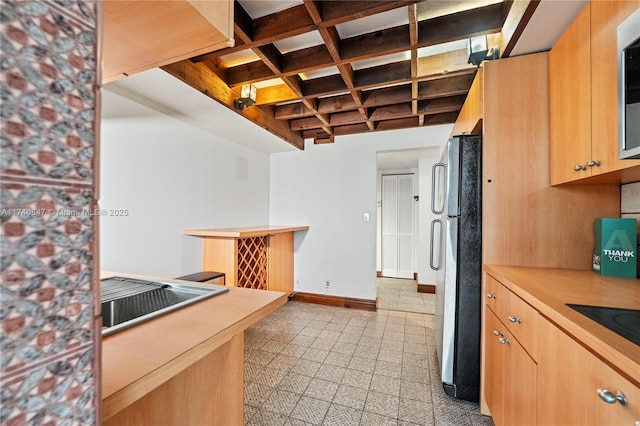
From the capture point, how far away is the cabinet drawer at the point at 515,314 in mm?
1002

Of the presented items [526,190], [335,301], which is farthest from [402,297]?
[526,190]

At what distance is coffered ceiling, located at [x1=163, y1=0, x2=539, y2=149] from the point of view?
1.50 m

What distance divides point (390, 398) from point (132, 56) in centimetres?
211

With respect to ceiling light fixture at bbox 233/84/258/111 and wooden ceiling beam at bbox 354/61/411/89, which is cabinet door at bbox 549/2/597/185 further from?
ceiling light fixture at bbox 233/84/258/111

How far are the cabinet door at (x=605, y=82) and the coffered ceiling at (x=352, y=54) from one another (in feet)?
1.02

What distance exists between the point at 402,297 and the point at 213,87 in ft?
11.1

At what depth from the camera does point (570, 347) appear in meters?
0.78

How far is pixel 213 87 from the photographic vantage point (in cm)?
207

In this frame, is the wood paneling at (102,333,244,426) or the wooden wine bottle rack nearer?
the wood paneling at (102,333,244,426)

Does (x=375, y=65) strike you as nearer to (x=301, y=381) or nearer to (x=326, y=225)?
(x=326, y=225)

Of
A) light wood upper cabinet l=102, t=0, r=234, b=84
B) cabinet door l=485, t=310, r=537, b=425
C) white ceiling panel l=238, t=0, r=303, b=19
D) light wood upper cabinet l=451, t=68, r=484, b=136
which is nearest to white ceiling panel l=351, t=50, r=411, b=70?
light wood upper cabinet l=451, t=68, r=484, b=136

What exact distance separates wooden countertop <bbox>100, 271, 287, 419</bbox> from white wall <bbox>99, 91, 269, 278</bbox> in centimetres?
142

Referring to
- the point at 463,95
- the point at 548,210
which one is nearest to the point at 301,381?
the point at 548,210

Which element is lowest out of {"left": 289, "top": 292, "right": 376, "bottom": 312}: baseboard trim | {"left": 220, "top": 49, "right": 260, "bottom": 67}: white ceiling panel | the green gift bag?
{"left": 289, "top": 292, "right": 376, "bottom": 312}: baseboard trim
